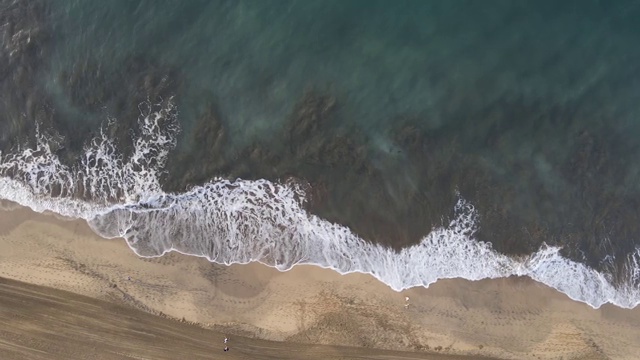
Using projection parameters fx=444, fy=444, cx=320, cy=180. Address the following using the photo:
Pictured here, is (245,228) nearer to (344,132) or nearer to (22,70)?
(344,132)

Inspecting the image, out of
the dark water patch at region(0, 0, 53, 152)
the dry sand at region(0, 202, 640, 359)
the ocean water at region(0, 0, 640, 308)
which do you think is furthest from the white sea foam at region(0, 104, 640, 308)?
the dark water patch at region(0, 0, 53, 152)

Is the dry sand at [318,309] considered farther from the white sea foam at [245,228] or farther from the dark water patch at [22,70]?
the dark water patch at [22,70]

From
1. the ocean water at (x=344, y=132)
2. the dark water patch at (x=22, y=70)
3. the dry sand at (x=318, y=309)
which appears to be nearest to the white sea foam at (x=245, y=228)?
the ocean water at (x=344, y=132)

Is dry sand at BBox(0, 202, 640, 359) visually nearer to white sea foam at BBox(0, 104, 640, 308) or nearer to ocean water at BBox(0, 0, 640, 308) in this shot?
white sea foam at BBox(0, 104, 640, 308)

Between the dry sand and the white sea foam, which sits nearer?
the dry sand

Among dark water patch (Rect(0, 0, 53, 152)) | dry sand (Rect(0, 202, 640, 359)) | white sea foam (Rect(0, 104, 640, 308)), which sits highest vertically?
dark water patch (Rect(0, 0, 53, 152))

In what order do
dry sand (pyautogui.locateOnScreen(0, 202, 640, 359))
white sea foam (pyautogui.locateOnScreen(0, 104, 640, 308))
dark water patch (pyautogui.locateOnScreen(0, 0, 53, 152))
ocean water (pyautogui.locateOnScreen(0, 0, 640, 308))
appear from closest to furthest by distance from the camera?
dry sand (pyautogui.locateOnScreen(0, 202, 640, 359))
white sea foam (pyautogui.locateOnScreen(0, 104, 640, 308))
ocean water (pyautogui.locateOnScreen(0, 0, 640, 308))
dark water patch (pyautogui.locateOnScreen(0, 0, 53, 152))

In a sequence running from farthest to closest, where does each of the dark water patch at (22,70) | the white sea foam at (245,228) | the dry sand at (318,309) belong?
the dark water patch at (22,70) → the white sea foam at (245,228) → the dry sand at (318,309)
